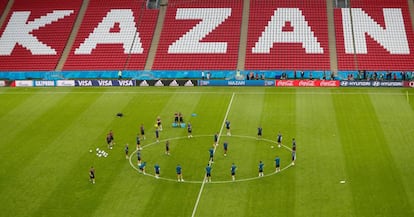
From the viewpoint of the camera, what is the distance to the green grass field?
44750 millimetres

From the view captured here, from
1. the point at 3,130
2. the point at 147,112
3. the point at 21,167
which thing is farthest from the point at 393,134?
the point at 3,130

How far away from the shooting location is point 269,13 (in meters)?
93.6

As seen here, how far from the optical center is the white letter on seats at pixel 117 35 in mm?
91938

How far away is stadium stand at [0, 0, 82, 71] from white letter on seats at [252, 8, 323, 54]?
3070 cm

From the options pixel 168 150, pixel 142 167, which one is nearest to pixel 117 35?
pixel 168 150

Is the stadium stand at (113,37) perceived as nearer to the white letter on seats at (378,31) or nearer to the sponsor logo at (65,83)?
the sponsor logo at (65,83)

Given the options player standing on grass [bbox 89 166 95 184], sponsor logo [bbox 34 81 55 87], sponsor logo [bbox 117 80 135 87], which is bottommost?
player standing on grass [bbox 89 166 95 184]

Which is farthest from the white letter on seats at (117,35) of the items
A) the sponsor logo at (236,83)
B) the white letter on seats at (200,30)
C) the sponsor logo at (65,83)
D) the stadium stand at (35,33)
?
the sponsor logo at (236,83)

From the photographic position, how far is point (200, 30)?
9250cm

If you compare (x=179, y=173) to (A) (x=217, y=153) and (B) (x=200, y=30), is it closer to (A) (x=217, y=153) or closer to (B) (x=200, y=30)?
(A) (x=217, y=153)

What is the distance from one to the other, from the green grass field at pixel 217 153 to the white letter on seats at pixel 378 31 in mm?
13148

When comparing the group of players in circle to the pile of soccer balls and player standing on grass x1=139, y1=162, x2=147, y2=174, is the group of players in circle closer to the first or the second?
player standing on grass x1=139, y1=162, x2=147, y2=174

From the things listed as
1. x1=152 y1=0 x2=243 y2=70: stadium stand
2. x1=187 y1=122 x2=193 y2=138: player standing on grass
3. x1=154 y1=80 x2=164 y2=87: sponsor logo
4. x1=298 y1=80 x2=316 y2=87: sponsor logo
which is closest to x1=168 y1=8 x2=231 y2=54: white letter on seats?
x1=152 y1=0 x2=243 y2=70: stadium stand

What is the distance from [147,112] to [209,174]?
72.8 feet
